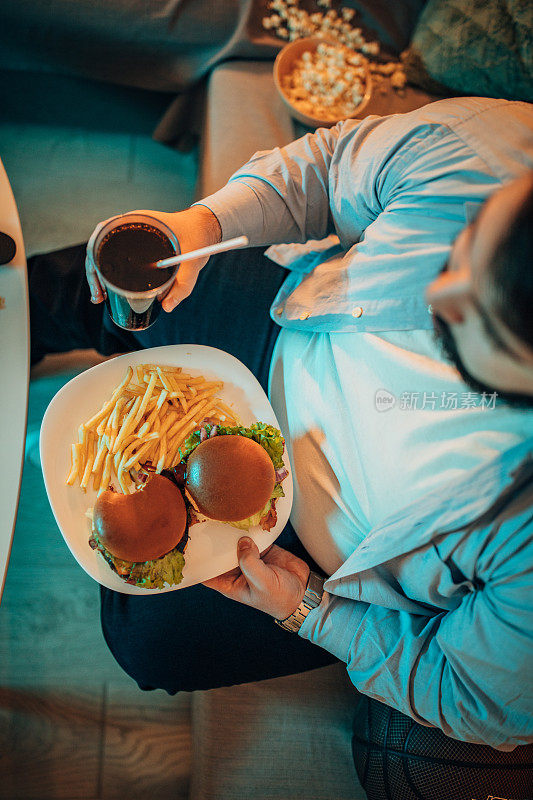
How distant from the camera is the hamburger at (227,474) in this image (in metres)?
1.19

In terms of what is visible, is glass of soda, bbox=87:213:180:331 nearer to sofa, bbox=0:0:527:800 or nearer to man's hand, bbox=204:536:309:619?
man's hand, bbox=204:536:309:619

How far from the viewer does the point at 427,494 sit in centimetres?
→ 110

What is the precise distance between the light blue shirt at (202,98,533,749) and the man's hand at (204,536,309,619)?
79 millimetres

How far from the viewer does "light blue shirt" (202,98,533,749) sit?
3.47ft

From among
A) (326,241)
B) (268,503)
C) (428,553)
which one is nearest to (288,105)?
(326,241)

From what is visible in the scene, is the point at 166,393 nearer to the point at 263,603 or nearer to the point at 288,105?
the point at 263,603

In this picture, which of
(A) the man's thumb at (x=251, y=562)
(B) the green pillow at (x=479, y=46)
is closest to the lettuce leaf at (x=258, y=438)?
(A) the man's thumb at (x=251, y=562)

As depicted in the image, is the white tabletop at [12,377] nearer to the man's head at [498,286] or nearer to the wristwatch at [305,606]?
the wristwatch at [305,606]

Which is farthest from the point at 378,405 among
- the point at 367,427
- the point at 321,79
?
the point at 321,79

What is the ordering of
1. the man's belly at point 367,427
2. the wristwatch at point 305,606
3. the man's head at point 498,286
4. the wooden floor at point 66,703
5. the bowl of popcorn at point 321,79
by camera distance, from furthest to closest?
1. the bowl of popcorn at point 321,79
2. the wooden floor at point 66,703
3. the wristwatch at point 305,606
4. the man's belly at point 367,427
5. the man's head at point 498,286

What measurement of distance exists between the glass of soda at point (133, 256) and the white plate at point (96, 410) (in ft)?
1.20

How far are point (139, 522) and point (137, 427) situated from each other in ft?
0.84

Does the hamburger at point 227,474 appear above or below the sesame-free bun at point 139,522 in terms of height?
above

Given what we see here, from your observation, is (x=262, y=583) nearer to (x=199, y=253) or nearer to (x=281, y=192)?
(x=199, y=253)
